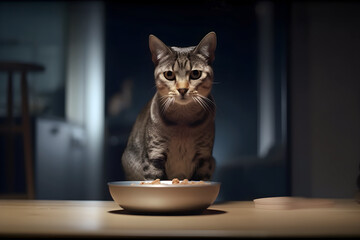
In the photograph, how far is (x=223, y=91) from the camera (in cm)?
268

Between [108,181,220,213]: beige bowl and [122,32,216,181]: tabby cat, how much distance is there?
0.47m

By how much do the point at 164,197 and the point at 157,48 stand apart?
0.66 metres

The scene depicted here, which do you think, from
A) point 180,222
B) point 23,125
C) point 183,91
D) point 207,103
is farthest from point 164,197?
point 23,125

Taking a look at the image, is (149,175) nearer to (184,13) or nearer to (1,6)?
(184,13)

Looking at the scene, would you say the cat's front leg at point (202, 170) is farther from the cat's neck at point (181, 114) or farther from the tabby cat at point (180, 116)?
the cat's neck at point (181, 114)

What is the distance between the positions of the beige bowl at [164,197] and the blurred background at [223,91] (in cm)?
175

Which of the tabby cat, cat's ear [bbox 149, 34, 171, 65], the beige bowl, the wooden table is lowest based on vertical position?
the wooden table

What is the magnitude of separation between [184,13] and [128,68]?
0.46 m

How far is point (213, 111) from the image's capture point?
4.95ft

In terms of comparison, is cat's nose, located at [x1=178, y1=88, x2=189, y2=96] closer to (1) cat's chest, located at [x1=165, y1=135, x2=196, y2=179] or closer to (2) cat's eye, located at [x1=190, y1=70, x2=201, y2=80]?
(2) cat's eye, located at [x1=190, y1=70, x2=201, y2=80]

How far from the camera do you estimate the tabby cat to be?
1376 millimetres

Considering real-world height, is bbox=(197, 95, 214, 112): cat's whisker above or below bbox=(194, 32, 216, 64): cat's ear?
below

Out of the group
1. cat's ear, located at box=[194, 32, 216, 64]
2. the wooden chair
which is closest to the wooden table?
cat's ear, located at box=[194, 32, 216, 64]

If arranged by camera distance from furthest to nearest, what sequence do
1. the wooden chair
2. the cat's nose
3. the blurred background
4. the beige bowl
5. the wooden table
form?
the blurred background
the wooden chair
the cat's nose
the beige bowl
the wooden table
